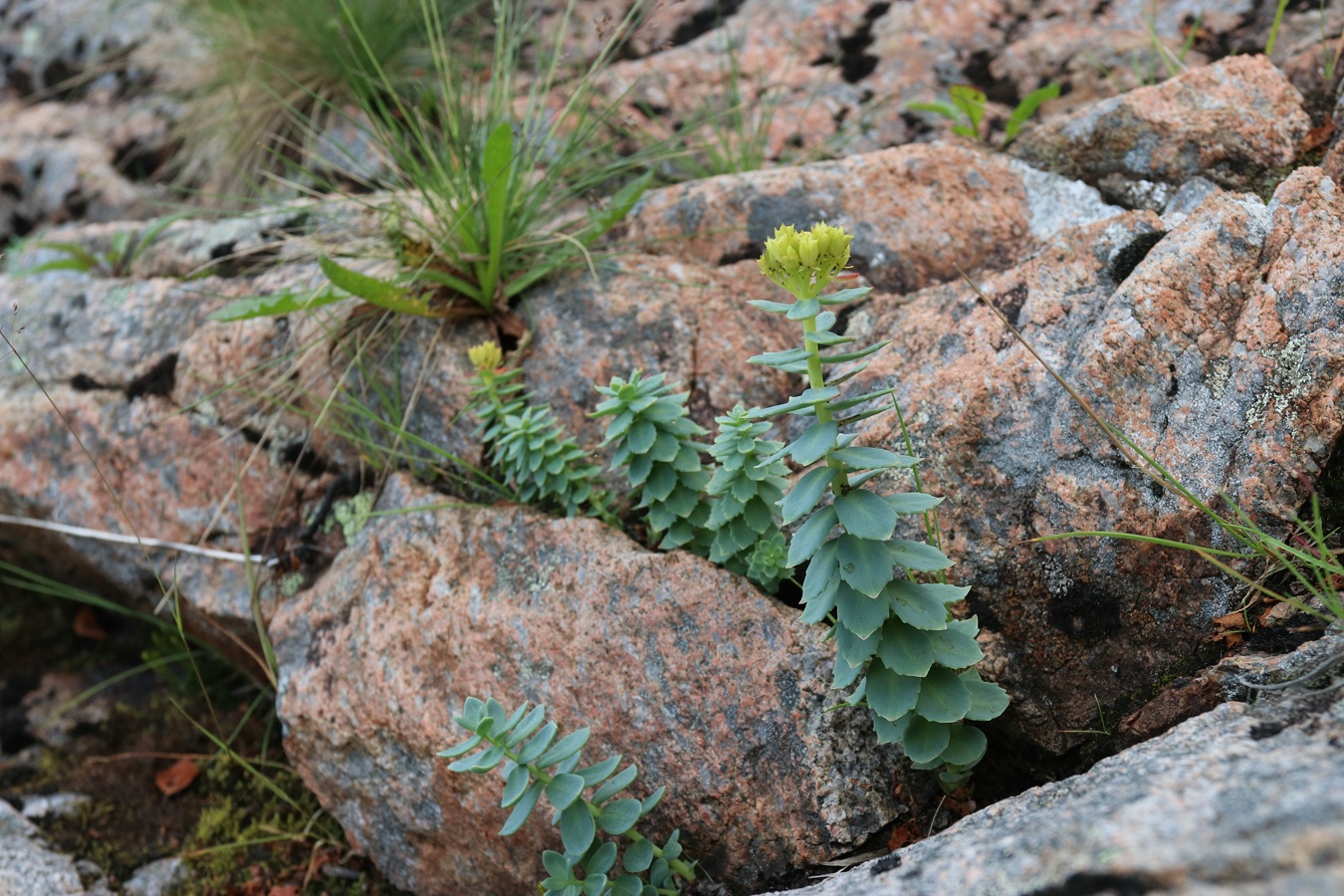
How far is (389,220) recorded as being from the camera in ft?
9.66

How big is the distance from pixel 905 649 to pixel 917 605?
9 cm

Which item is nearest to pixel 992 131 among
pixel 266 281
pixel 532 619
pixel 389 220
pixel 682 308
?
pixel 682 308

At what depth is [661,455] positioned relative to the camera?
2.21 metres

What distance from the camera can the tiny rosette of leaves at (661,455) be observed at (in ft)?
7.17

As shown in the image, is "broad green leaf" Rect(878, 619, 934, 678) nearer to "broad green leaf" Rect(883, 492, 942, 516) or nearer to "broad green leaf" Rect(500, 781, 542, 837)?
"broad green leaf" Rect(883, 492, 942, 516)

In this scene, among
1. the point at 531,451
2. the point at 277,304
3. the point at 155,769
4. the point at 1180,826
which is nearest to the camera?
the point at 1180,826

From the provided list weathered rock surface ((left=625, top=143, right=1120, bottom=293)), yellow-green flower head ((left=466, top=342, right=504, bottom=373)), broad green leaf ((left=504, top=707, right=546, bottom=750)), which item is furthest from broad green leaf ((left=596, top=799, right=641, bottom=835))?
weathered rock surface ((left=625, top=143, right=1120, bottom=293))

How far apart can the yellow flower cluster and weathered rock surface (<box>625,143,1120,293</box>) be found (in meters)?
1.09

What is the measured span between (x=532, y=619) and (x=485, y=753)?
575 millimetres

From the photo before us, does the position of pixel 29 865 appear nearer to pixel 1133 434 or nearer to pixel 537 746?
pixel 537 746

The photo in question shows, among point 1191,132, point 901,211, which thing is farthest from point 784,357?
point 1191,132

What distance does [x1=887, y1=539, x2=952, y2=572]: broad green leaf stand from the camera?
1692mm

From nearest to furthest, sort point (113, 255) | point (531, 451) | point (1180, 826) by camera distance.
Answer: point (1180, 826) → point (531, 451) → point (113, 255)

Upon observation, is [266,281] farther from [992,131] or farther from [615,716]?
[992,131]
